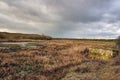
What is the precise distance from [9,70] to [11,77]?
8.44 feet

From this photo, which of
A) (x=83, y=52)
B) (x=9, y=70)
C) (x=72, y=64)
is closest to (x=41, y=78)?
(x=9, y=70)

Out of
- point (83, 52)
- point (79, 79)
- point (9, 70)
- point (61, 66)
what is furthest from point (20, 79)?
point (83, 52)

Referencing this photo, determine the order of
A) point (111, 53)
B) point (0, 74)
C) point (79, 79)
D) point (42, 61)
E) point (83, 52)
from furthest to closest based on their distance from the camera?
point (83, 52), point (111, 53), point (42, 61), point (0, 74), point (79, 79)

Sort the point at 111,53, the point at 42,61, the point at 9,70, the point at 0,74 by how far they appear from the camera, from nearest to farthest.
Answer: the point at 0,74 → the point at 9,70 → the point at 42,61 → the point at 111,53

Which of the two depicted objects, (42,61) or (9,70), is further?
(42,61)

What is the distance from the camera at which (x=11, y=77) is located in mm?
14555

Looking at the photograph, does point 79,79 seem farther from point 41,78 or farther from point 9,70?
point 9,70

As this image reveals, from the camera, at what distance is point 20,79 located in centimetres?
1417

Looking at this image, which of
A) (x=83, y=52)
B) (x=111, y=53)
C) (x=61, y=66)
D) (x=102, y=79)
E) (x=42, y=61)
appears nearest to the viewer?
(x=102, y=79)

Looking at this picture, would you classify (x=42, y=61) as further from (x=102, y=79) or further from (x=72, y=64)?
(x=102, y=79)

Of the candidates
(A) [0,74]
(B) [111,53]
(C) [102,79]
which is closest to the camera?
(C) [102,79]

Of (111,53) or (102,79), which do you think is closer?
(102,79)

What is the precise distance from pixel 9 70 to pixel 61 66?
5.00 m

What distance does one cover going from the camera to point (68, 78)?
14.3m
